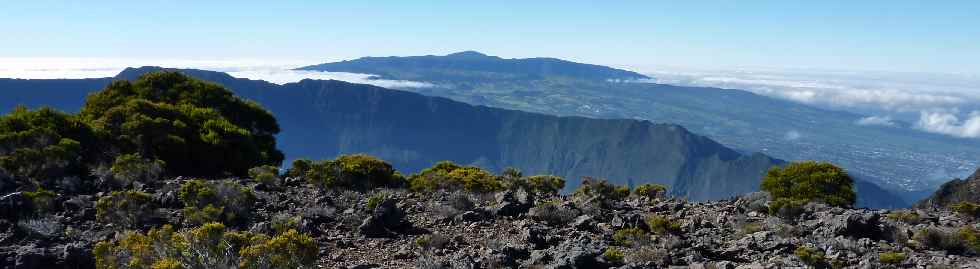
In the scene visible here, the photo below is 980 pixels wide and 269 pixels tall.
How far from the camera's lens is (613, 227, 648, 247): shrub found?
11954 mm

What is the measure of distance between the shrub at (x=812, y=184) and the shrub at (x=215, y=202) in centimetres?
1358

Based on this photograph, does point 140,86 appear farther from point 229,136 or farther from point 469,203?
point 469,203

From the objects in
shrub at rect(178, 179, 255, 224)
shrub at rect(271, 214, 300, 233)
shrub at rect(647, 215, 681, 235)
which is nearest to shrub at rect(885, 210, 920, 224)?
shrub at rect(647, 215, 681, 235)

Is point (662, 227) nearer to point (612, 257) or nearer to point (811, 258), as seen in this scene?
point (612, 257)

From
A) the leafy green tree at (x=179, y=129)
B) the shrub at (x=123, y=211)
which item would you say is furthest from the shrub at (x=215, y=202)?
the leafy green tree at (x=179, y=129)

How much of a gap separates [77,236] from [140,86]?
19.6 m

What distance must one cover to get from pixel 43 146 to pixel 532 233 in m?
13.8

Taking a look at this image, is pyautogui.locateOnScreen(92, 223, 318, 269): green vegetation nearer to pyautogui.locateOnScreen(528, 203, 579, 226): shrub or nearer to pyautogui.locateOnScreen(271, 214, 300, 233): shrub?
pyautogui.locateOnScreen(271, 214, 300, 233): shrub

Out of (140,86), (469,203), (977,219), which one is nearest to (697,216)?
(469,203)

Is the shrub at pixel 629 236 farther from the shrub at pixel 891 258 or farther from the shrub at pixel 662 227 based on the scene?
the shrub at pixel 891 258

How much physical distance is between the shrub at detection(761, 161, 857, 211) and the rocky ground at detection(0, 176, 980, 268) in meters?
2.56

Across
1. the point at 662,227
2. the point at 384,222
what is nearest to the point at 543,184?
the point at 662,227

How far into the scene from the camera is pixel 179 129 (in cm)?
2127

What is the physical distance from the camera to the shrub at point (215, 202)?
40.2ft
